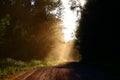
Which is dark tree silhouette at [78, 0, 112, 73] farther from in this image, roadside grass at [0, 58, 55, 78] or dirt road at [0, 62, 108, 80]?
roadside grass at [0, 58, 55, 78]

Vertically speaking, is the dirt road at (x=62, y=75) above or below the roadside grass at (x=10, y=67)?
above

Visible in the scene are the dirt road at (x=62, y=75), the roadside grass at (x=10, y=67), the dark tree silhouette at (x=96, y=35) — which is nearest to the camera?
the dirt road at (x=62, y=75)

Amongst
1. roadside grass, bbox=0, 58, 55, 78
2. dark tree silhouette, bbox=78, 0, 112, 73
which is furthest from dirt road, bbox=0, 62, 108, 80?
dark tree silhouette, bbox=78, 0, 112, 73

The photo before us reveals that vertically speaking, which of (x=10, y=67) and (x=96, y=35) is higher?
(x=96, y=35)

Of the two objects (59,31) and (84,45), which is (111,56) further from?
(59,31)

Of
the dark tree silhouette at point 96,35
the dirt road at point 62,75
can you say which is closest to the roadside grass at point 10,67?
the dirt road at point 62,75

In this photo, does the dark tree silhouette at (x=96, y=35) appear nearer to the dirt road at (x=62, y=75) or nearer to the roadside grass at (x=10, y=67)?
the dirt road at (x=62, y=75)

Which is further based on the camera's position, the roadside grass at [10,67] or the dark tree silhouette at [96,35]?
the dark tree silhouette at [96,35]

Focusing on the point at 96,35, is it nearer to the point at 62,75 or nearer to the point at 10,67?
the point at 10,67

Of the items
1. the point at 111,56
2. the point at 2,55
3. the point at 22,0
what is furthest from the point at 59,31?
the point at 111,56

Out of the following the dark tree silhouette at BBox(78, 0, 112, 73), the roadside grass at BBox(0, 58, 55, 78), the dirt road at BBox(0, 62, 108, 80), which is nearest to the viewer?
the dirt road at BBox(0, 62, 108, 80)

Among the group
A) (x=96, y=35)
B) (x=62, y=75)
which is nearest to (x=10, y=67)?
(x=62, y=75)

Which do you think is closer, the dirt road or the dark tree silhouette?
the dirt road

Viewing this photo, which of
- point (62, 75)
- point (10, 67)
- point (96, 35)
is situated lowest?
point (10, 67)
